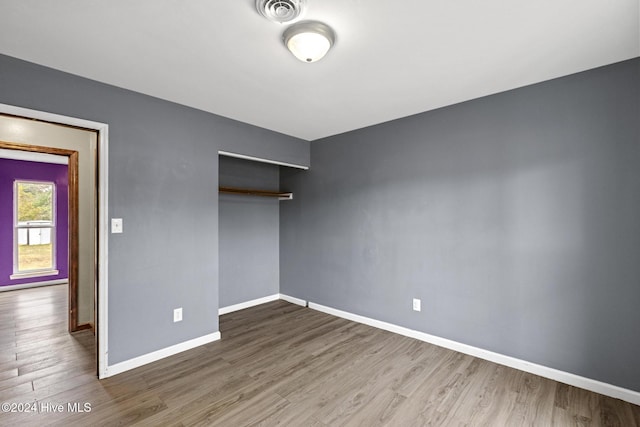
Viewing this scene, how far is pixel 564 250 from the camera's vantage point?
7.71 ft

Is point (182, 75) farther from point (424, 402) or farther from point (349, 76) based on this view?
point (424, 402)

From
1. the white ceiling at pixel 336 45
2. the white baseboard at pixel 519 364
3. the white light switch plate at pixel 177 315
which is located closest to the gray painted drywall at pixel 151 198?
the white light switch plate at pixel 177 315

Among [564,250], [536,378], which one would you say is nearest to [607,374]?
[536,378]

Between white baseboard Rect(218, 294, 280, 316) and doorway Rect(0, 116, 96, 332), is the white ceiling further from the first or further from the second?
white baseboard Rect(218, 294, 280, 316)

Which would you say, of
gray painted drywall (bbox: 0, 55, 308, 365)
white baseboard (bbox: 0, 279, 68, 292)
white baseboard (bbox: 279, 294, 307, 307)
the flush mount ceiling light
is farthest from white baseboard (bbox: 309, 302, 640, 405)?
white baseboard (bbox: 0, 279, 68, 292)

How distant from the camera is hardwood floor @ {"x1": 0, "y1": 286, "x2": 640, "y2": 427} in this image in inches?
77.0

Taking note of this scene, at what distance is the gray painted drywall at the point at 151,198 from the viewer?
2.31 m

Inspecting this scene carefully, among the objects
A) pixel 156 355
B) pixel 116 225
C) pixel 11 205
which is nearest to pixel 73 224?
pixel 116 225

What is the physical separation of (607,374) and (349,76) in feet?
9.90

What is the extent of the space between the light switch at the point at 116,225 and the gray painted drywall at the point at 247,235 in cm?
156

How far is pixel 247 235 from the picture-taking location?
4.34m

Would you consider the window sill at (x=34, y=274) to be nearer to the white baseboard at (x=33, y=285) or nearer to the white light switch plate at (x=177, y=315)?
the white baseboard at (x=33, y=285)

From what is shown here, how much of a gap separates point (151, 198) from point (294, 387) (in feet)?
6.88

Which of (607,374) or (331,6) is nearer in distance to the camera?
(331,6)
